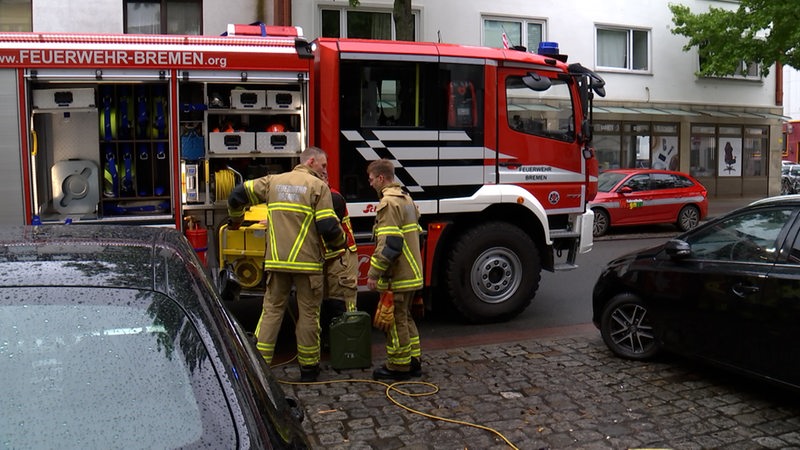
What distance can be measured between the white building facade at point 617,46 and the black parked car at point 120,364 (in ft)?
49.7

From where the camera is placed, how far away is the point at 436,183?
7.36 m

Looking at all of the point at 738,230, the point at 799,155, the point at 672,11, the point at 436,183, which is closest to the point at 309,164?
the point at 436,183

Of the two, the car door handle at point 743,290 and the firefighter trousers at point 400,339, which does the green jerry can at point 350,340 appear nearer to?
the firefighter trousers at point 400,339

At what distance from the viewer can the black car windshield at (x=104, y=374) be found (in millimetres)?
1933

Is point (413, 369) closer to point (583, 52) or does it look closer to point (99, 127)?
point (99, 127)

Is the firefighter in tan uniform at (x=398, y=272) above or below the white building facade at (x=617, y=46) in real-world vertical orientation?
below

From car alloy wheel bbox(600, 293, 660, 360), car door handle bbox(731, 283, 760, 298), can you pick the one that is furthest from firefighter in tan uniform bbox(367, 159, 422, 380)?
car door handle bbox(731, 283, 760, 298)

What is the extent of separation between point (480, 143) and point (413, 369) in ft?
8.63

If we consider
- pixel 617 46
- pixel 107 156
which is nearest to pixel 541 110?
pixel 107 156

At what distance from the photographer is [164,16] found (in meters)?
16.7

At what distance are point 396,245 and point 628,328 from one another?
2154 millimetres

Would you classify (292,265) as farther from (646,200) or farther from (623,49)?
(623,49)

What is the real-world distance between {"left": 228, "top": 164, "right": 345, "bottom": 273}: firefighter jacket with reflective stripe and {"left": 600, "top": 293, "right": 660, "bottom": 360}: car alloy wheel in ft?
7.85

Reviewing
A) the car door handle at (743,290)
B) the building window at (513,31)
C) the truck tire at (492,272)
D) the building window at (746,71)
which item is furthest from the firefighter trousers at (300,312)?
the building window at (746,71)
